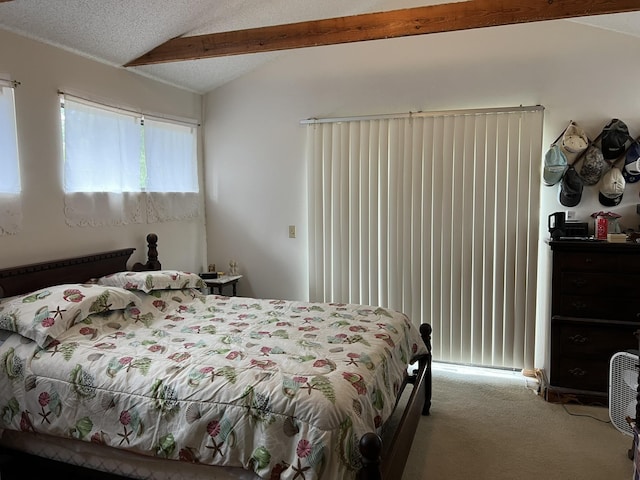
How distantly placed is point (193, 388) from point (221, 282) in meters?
2.11

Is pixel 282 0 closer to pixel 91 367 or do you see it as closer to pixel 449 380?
pixel 91 367

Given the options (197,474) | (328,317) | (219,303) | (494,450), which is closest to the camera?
(197,474)

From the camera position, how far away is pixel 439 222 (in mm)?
3740

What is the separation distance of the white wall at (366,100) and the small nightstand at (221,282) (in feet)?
0.64

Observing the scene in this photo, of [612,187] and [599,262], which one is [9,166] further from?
[612,187]

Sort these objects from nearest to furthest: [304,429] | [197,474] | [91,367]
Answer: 1. [304,429]
2. [197,474]
3. [91,367]

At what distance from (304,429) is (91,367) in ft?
3.38

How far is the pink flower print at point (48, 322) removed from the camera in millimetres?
2264

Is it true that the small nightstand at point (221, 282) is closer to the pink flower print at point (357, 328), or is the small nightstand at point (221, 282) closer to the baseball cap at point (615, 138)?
the pink flower print at point (357, 328)

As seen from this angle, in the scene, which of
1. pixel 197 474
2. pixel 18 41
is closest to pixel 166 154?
pixel 18 41

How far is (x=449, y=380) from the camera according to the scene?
3.60 m

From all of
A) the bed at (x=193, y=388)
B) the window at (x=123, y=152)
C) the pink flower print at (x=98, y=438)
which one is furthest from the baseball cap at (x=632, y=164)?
the pink flower print at (x=98, y=438)

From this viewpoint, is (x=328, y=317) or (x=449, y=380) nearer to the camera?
(x=328, y=317)

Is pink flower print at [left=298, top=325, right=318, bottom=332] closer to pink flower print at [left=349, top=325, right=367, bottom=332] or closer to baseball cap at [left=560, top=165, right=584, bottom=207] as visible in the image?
pink flower print at [left=349, top=325, right=367, bottom=332]
